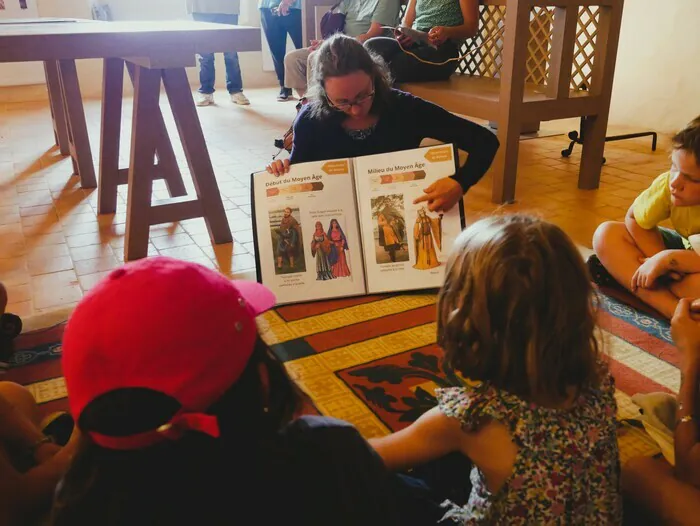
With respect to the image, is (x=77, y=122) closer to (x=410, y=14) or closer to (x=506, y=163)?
(x=410, y=14)

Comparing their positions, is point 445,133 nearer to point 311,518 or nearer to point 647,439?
point 647,439

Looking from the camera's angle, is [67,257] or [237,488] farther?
[67,257]

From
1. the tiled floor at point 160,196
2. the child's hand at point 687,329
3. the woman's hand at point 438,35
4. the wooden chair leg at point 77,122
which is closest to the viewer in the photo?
the child's hand at point 687,329

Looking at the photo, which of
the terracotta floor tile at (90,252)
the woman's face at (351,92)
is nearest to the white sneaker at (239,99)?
the terracotta floor tile at (90,252)

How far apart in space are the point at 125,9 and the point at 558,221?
409cm

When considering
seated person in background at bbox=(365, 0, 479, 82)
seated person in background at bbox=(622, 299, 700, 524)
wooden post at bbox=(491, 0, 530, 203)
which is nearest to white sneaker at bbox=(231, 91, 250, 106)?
seated person in background at bbox=(365, 0, 479, 82)

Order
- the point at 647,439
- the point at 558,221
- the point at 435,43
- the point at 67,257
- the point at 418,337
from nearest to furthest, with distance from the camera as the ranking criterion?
the point at 647,439 → the point at 418,337 → the point at 67,257 → the point at 558,221 → the point at 435,43

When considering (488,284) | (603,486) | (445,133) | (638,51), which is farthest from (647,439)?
(638,51)

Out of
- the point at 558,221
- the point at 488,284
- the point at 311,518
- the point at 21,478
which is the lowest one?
the point at 558,221

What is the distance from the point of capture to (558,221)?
216 cm

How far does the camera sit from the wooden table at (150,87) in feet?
5.20

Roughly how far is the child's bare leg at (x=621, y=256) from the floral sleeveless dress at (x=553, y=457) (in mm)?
841

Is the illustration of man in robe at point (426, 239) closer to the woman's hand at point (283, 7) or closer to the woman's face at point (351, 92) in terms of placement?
the woman's face at point (351, 92)

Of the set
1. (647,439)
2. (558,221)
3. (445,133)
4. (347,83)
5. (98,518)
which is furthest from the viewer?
(558,221)
